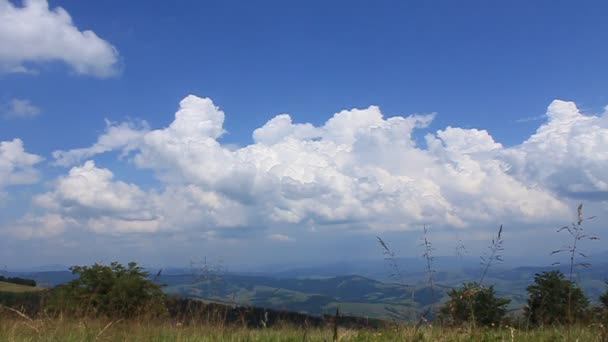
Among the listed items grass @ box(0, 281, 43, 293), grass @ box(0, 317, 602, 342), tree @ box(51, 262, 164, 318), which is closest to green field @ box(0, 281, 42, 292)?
grass @ box(0, 281, 43, 293)

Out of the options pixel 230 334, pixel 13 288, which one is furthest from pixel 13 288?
pixel 230 334

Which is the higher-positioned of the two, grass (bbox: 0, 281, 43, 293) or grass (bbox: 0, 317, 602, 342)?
grass (bbox: 0, 317, 602, 342)

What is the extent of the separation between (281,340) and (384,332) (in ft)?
4.37

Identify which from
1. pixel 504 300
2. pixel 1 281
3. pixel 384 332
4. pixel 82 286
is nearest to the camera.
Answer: pixel 384 332

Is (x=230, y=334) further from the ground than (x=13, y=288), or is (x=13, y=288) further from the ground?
(x=230, y=334)

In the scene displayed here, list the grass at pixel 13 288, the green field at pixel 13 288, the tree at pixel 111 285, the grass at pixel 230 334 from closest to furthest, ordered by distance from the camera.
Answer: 1. the grass at pixel 230 334
2. the tree at pixel 111 285
3. the grass at pixel 13 288
4. the green field at pixel 13 288

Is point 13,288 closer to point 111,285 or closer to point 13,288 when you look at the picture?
point 13,288

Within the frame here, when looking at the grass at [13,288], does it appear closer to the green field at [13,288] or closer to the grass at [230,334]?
the green field at [13,288]

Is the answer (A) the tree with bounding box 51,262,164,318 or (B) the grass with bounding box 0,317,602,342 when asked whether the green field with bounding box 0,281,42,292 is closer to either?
(A) the tree with bounding box 51,262,164,318

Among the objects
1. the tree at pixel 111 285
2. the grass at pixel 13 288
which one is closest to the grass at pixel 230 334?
the tree at pixel 111 285

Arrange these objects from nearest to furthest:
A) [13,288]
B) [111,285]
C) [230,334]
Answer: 1. [230,334]
2. [111,285]
3. [13,288]

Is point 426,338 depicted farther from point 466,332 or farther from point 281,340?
point 281,340

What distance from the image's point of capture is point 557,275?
61.2ft

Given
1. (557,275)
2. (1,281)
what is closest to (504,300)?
(557,275)
